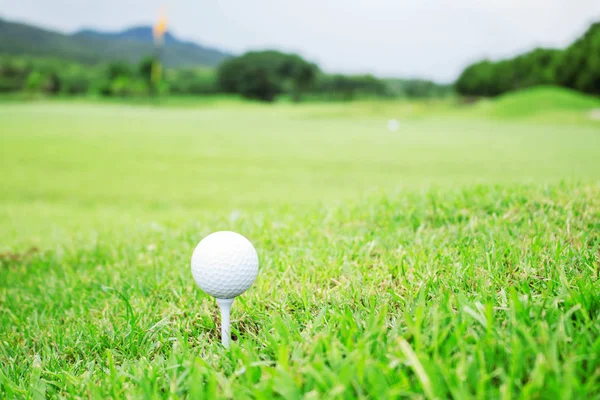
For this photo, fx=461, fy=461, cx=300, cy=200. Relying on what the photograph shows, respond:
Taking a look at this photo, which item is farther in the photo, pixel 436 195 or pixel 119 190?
pixel 119 190

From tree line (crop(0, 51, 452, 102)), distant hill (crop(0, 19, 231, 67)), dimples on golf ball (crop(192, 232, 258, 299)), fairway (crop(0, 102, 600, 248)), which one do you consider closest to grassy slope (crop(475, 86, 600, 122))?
fairway (crop(0, 102, 600, 248))

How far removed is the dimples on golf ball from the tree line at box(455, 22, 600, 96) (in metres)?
51.8

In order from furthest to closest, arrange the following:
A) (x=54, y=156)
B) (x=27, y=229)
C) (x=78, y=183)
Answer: (x=54, y=156) < (x=78, y=183) < (x=27, y=229)

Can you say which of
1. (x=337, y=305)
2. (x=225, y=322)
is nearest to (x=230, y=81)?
(x=337, y=305)

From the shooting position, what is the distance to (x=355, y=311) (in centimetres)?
196

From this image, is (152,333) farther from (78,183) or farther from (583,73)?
(583,73)

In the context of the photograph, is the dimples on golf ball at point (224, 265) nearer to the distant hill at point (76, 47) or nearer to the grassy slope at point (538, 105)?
the grassy slope at point (538, 105)

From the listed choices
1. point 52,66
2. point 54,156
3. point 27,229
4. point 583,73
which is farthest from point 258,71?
point 27,229

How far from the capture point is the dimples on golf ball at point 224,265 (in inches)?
70.5

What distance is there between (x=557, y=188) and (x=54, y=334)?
12.2ft

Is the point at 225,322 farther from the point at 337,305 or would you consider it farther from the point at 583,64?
the point at 583,64

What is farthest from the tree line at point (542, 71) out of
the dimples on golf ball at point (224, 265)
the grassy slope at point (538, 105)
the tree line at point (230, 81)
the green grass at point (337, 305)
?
the dimples on golf ball at point (224, 265)

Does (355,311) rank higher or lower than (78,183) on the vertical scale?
higher

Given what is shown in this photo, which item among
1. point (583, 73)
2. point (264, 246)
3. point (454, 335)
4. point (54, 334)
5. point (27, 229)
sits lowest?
point (27, 229)
